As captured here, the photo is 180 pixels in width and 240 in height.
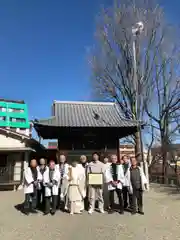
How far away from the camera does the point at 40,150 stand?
16.9m

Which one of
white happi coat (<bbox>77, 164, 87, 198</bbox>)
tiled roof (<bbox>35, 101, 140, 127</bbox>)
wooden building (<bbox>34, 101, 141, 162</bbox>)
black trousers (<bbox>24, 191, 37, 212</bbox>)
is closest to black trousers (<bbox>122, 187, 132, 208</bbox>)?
white happi coat (<bbox>77, 164, 87, 198</bbox>)

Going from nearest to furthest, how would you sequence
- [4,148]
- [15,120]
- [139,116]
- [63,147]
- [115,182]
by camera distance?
[115,182], [63,147], [4,148], [139,116], [15,120]

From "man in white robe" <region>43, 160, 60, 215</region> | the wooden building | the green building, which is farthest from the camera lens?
the green building

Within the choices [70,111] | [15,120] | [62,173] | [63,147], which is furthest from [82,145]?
[15,120]

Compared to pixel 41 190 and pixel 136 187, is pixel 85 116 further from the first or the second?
pixel 136 187

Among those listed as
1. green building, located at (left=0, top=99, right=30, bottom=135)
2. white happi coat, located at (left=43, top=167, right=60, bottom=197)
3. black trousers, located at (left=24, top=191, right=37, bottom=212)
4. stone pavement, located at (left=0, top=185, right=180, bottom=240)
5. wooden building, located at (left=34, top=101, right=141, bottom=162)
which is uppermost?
green building, located at (left=0, top=99, right=30, bottom=135)

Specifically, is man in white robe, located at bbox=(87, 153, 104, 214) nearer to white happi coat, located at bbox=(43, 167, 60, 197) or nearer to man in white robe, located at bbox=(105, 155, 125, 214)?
man in white robe, located at bbox=(105, 155, 125, 214)

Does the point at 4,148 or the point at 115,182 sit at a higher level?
the point at 4,148

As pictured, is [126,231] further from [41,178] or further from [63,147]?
[63,147]

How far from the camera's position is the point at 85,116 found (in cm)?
1146

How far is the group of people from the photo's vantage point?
6.64m

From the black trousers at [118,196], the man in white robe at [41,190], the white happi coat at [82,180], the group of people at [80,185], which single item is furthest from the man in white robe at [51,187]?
the black trousers at [118,196]

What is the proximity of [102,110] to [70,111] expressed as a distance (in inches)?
72.4

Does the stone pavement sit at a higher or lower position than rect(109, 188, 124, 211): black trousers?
A: lower
